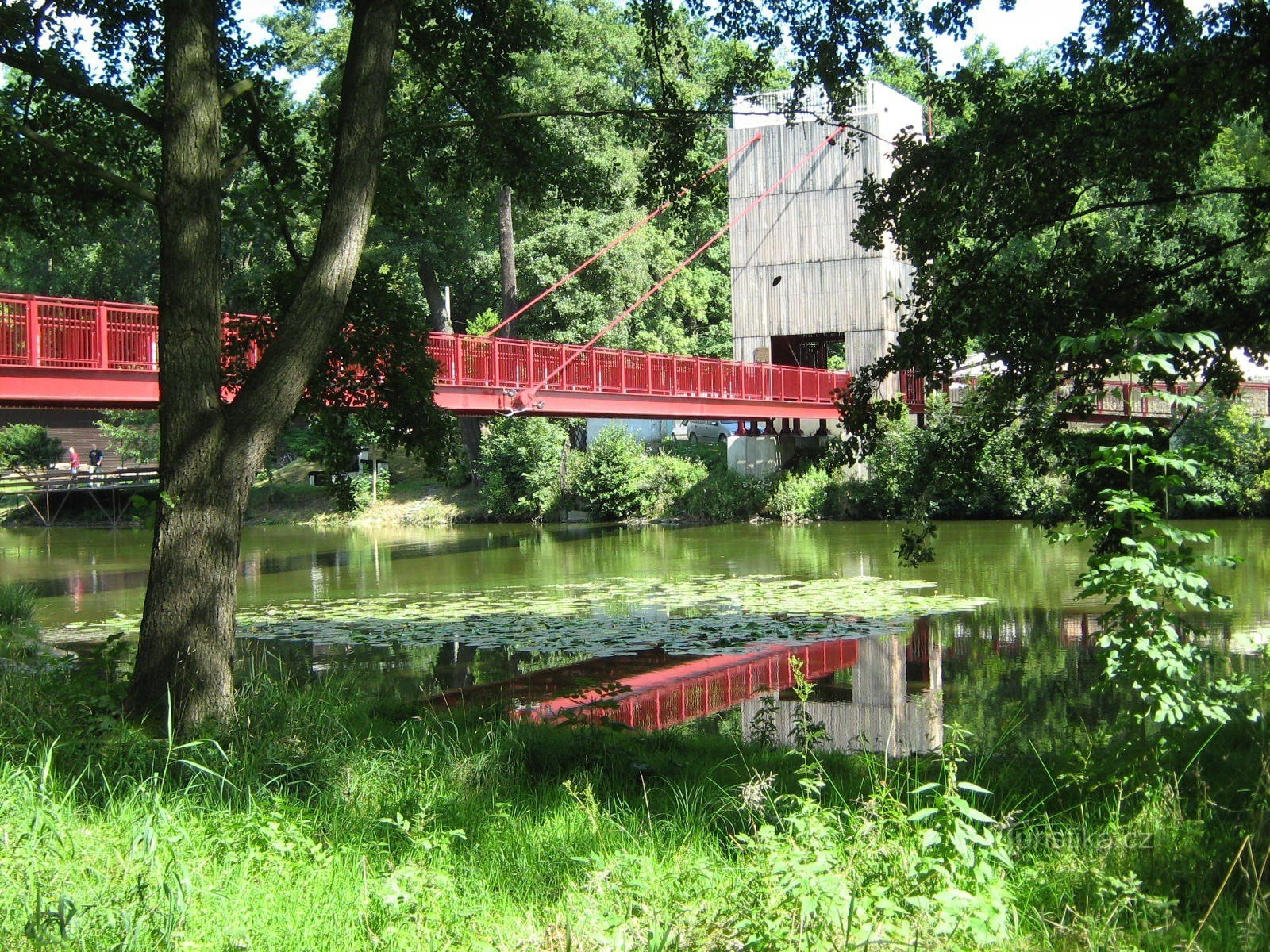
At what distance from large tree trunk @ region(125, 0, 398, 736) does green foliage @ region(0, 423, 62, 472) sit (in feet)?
122

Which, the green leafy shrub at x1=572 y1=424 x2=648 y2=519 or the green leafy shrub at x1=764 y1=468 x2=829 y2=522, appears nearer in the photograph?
the green leafy shrub at x1=764 y1=468 x2=829 y2=522

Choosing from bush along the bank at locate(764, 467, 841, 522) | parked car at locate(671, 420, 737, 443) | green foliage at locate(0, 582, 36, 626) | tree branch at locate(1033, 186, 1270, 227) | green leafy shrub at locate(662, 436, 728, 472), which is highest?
tree branch at locate(1033, 186, 1270, 227)

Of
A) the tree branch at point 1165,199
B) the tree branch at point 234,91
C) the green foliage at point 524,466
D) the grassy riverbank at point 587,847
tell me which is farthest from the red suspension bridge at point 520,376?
the green foliage at point 524,466

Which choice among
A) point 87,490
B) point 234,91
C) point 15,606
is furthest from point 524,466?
point 234,91

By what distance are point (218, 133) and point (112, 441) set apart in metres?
45.5

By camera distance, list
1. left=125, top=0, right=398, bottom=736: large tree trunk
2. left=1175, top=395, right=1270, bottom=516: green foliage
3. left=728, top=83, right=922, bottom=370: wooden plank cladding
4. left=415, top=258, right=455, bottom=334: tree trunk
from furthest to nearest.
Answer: left=415, top=258, right=455, bottom=334: tree trunk < left=728, top=83, right=922, bottom=370: wooden plank cladding < left=1175, top=395, right=1270, bottom=516: green foliage < left=125, top=0, right=398, bottom=736: large tree trunk

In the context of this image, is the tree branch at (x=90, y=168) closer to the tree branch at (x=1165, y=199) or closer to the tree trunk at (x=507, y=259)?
the tree branch at (x=1165, y=199)

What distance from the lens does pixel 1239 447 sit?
27.3 m

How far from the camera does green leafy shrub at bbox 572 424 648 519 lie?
33.3 metres

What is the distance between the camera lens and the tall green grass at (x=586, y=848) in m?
3.24

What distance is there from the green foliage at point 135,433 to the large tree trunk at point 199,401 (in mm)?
39367

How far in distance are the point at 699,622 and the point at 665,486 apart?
19.6 meters

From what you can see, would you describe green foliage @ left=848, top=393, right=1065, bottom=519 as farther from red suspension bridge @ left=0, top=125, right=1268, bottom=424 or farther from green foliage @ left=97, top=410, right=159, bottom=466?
green foliage @ left=97, top=410, right=159, bottom=466

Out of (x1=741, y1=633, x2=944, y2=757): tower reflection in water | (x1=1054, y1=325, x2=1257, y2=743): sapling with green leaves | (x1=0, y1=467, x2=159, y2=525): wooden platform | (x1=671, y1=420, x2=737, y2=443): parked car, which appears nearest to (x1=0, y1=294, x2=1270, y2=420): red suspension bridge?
(x1=1054, y1=325, x2=1257, y2=743): sapling with green leaves
